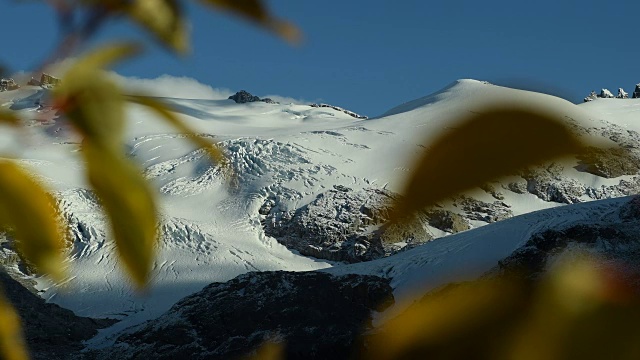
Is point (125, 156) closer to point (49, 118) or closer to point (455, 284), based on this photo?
point (49, 118)

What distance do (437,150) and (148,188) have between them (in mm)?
217

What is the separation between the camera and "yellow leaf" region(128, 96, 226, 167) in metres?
0.67

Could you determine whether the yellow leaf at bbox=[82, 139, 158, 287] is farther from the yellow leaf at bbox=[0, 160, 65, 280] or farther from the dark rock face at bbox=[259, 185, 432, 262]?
the dark rock face at bbox=[259, 185, 432, 262]

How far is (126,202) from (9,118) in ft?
0.48

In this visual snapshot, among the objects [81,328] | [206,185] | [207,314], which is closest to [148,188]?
[207,314]

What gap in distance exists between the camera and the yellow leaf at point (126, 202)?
586mm

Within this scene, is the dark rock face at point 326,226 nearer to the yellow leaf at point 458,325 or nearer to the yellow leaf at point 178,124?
the yellow leaf at point 178,124

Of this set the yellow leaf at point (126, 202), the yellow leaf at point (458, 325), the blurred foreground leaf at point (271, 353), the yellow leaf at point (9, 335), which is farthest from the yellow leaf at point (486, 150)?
the yellow leaf at point (9, 335)

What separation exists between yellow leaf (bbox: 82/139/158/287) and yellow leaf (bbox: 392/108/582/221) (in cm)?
19

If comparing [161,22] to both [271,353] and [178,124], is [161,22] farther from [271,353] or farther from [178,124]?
[271,353]

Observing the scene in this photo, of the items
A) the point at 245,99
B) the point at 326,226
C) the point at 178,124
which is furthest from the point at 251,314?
the point at 245,99

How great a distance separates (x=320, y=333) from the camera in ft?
39.3

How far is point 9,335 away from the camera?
753mm

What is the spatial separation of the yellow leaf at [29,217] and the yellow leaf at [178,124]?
0.12 meters
